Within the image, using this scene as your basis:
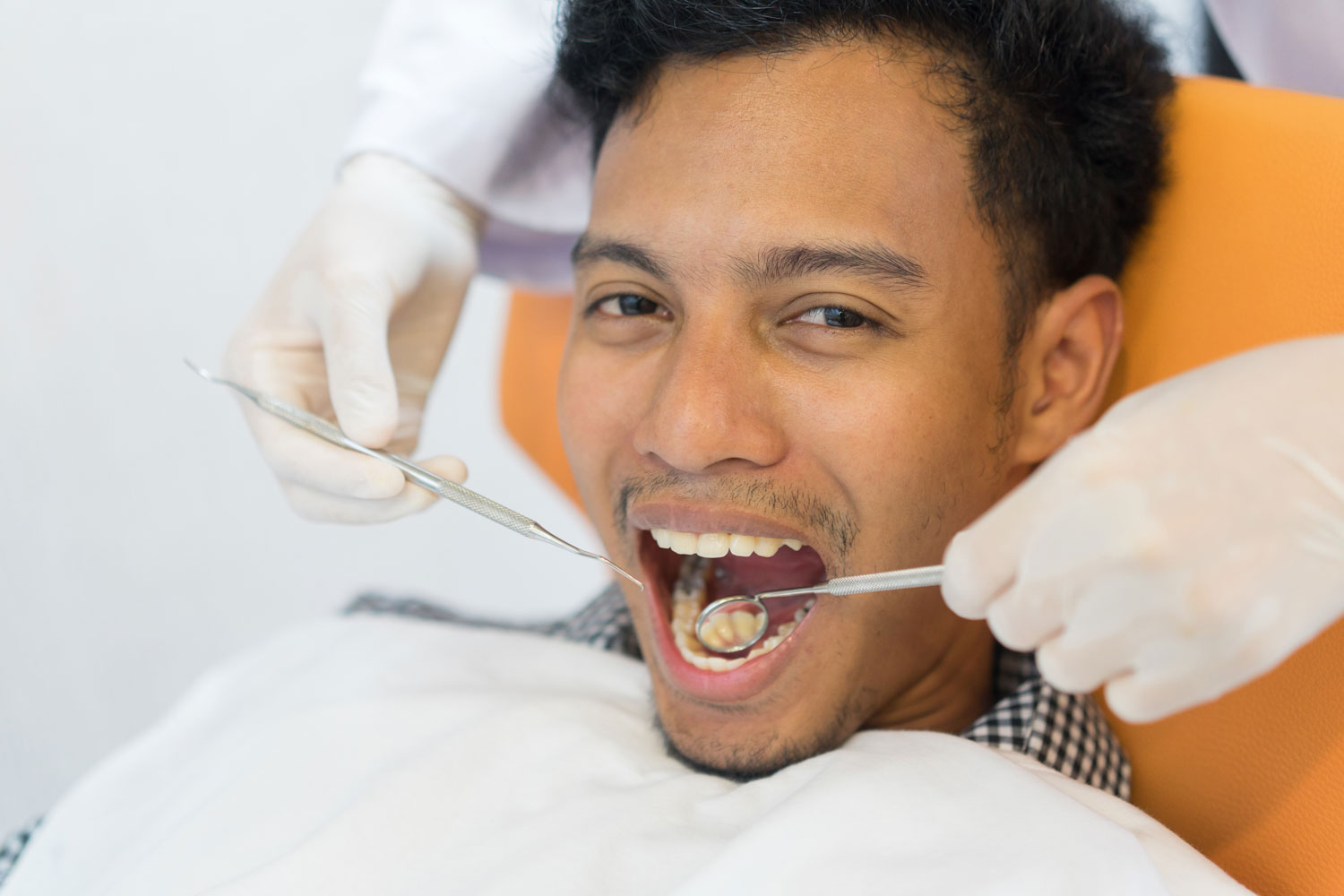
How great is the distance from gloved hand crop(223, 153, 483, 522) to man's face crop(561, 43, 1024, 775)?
244 millimetres

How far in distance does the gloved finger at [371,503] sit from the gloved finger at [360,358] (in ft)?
0.23

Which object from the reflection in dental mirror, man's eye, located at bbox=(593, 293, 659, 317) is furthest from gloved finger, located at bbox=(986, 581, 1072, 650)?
man's eye, located at bbox=(593, 293, 659, 317)

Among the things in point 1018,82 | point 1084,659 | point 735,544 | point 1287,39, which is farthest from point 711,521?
point 1287,39

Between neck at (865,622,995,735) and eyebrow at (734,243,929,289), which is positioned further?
neck at (865,622,995,735)

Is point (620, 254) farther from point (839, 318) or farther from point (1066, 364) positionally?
point (1066, 364)

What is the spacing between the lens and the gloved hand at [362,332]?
1.20m

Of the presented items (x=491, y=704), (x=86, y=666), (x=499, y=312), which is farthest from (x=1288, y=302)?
(x=86, y=666)

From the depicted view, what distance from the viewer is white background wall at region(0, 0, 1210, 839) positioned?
2098 millimetres

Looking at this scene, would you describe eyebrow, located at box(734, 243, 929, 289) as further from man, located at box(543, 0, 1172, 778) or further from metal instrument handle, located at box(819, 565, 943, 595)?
metal instrument handle, located at box(819, 565, 943, 595)

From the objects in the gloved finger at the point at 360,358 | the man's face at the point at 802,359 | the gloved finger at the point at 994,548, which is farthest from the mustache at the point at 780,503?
the gloved finger at the point at 360,358

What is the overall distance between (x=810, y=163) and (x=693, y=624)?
1.62 ft

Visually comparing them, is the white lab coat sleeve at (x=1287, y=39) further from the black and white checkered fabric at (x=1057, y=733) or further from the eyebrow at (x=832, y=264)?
the black and white checkered fabric at (x=1057, y=733)

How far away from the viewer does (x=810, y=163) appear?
103 centimetres

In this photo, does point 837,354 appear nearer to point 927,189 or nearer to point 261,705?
point 927,189
